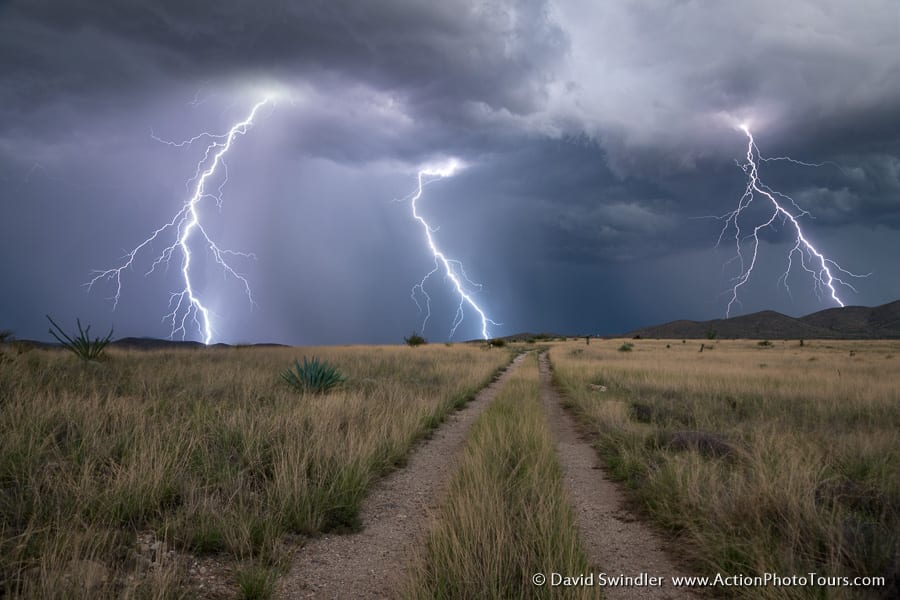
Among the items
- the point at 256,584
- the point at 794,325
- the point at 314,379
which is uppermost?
the point at 794,325

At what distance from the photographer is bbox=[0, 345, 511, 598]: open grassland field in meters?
3.20

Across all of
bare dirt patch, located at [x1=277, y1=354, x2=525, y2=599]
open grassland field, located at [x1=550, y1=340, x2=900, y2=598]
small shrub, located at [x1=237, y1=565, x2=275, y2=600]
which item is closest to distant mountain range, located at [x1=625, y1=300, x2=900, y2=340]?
open grassland field, located at [x1=550, y1=340, x2=900, y2=598]

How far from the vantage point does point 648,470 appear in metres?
5.52

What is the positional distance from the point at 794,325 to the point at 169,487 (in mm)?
140144

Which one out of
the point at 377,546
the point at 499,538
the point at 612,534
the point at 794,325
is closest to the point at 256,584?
the point at 377,546

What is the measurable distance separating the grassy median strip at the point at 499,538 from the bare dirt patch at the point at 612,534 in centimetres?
27

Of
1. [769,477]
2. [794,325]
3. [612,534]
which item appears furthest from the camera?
[794,325]

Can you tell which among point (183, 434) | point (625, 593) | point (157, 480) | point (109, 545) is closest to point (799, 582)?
point (625, 593)

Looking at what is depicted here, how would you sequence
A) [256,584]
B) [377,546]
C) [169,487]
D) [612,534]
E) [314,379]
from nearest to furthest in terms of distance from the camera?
[256,584], [377,546], [612,534], [169,487], [314,379]

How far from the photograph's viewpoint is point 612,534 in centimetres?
432

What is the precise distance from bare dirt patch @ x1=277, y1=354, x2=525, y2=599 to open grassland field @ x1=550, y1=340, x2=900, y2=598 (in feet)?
7.80

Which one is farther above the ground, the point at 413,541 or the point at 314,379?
the point at 314,379

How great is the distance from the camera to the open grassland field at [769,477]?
11.3 feet

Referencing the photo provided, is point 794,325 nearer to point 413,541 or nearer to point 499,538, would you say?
point 413,541
